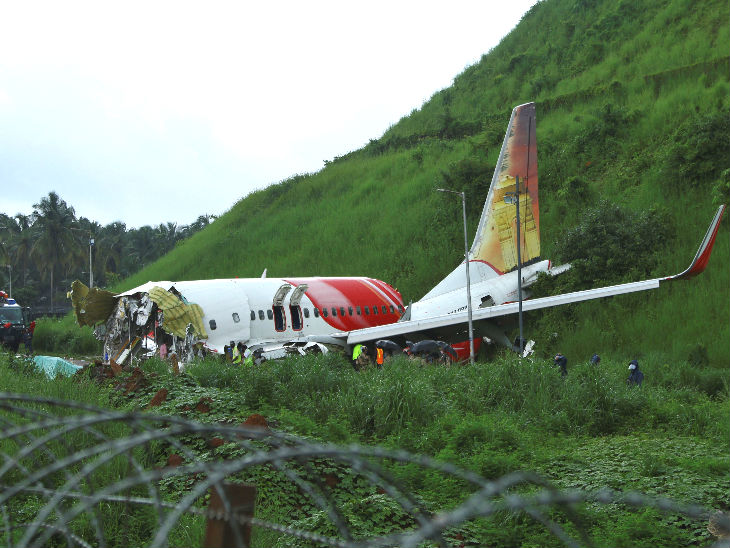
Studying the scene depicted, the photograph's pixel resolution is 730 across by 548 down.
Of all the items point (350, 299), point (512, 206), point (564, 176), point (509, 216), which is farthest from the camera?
point (564, 176)

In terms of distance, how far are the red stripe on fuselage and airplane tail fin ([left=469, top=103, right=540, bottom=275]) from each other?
359 cm

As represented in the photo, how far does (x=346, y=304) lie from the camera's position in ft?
75.6

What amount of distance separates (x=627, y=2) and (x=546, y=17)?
8792 millimetres

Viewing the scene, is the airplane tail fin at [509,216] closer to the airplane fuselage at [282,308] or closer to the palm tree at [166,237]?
the airplane fuselage at [282,308]

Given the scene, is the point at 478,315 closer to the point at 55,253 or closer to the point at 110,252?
the point at 55,253

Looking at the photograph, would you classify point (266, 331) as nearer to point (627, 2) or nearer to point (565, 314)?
point (565, 314)

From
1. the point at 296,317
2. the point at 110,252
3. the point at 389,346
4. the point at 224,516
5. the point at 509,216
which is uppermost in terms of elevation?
the point at 110,252

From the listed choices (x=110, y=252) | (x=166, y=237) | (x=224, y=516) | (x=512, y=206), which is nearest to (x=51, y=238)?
(x=110, y=252)

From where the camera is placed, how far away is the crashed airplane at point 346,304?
1931cm

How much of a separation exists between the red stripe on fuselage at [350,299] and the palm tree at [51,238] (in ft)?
160

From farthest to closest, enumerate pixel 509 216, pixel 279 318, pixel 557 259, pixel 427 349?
pixel 557 259 → pixel 509 216 → pixel 279 318 → pixel 427 349

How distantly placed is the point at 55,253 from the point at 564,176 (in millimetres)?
49077

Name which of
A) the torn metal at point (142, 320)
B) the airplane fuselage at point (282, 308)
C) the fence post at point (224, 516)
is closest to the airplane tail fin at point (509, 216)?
the airplane fuselage at point (282, 308)

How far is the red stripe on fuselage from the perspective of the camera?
72.9 ft
